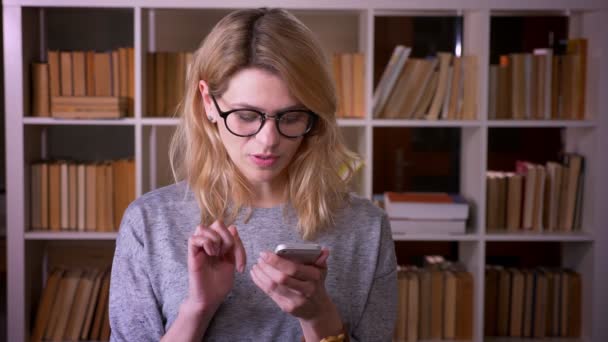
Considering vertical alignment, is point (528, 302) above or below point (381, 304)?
below

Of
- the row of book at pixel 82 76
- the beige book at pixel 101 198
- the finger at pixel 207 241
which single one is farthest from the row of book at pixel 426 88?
the finger at pixel 207 241

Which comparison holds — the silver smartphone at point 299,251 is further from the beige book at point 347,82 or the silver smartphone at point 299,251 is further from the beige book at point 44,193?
the beige book at point 44,193

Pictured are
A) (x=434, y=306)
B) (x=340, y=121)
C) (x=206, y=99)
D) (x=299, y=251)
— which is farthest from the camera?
(x=434, y=306)

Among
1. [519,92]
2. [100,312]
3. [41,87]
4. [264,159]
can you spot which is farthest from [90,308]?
[519,92]

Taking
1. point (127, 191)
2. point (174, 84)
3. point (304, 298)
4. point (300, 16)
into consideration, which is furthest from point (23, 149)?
point (304, 298)

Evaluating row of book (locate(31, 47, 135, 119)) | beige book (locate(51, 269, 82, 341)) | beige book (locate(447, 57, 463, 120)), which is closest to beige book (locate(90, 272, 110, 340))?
beige book (locate(51, 269, 82, 341))

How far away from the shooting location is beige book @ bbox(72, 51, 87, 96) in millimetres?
2883

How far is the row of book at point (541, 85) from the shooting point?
2896 millimetres

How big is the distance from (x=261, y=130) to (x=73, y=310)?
187cm

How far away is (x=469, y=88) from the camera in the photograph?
2883 millimetres

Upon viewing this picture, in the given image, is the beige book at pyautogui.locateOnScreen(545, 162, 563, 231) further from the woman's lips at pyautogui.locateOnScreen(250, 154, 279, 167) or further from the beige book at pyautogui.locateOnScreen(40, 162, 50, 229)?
the beige book at pyautogui.locateOnScreen(40, 162, 50, 229)

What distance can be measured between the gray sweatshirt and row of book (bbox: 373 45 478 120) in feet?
4.16

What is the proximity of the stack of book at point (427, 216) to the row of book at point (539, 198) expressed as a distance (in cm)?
17

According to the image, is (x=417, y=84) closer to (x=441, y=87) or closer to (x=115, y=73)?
(x=441, y=87)
